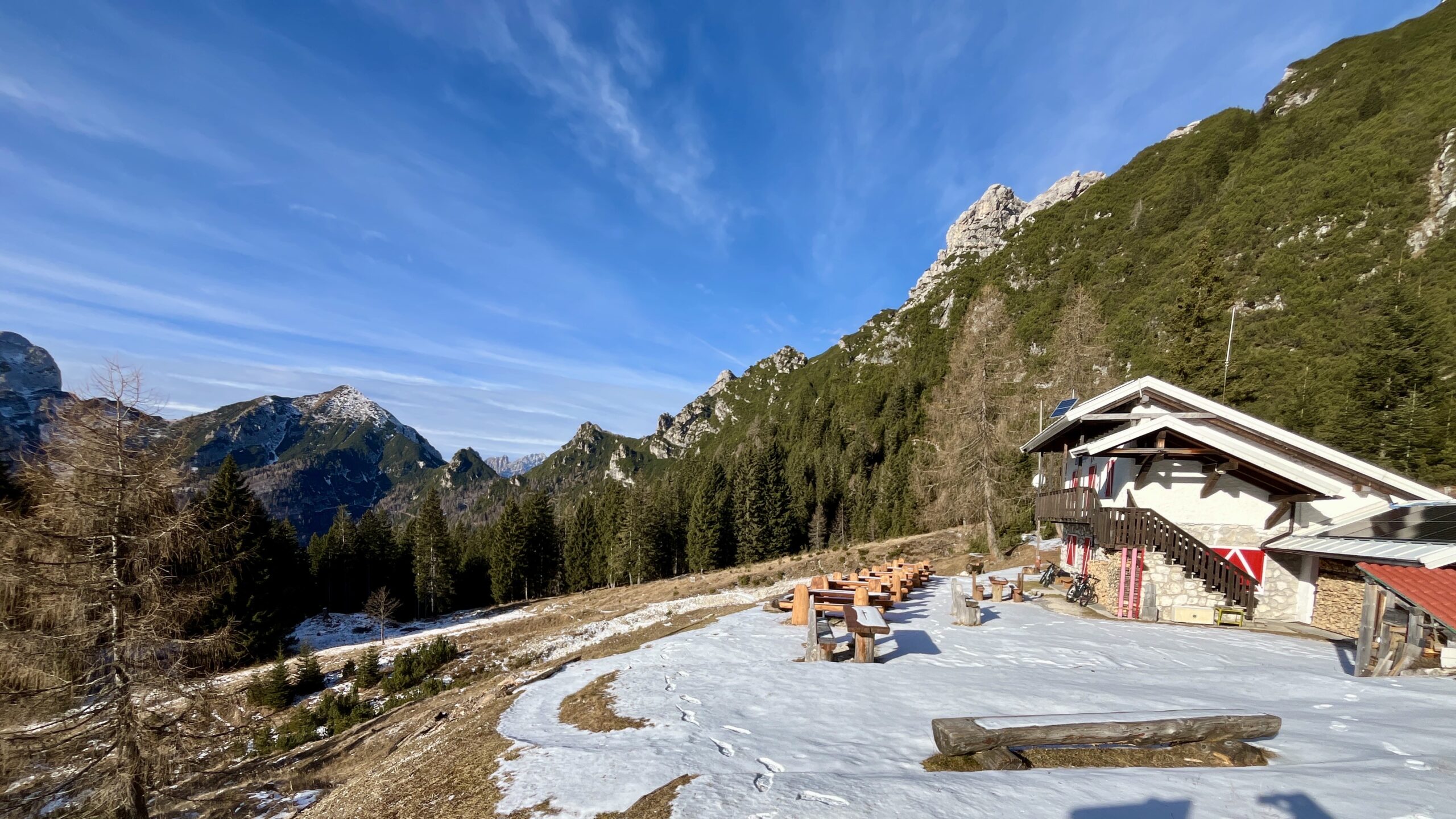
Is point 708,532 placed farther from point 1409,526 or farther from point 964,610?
point 1409,526

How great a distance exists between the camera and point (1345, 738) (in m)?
5.91

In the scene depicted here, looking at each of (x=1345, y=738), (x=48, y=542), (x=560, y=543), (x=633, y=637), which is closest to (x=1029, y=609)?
(x=1345, y=738)

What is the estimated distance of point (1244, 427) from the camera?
49.6ft

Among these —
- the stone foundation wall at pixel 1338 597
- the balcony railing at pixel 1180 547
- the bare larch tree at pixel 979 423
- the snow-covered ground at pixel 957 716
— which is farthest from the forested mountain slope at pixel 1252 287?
the snow-covered ground at pixel 957 716

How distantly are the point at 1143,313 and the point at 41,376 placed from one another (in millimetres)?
306280

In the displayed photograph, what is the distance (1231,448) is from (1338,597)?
14.2ft

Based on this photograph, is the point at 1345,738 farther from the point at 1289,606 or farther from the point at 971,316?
the point at 971,316

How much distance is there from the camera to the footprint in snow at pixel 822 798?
4680 mm

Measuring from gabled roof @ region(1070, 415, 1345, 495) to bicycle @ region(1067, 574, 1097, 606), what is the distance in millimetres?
4779

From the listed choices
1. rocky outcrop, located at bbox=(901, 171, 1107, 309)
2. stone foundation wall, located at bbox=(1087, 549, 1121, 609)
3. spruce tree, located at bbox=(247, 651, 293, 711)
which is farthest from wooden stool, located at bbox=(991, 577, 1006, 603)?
rocky outcrop, located at bbox=(901, 171, 1107, 309)

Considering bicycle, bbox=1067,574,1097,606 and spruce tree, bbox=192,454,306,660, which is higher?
bicycle, bbox=1067,574,1097,606

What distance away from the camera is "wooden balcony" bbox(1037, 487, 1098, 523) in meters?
17.3

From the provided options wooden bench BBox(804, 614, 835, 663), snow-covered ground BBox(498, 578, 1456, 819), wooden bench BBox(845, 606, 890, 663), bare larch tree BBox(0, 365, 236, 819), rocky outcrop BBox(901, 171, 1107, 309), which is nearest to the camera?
snow-covered ground BBox(498, 578, 1456, 819)

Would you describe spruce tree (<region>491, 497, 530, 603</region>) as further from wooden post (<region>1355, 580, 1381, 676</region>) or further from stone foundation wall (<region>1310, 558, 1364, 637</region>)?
wooden post (<region>1355, 580, 1381, 676</region>)
